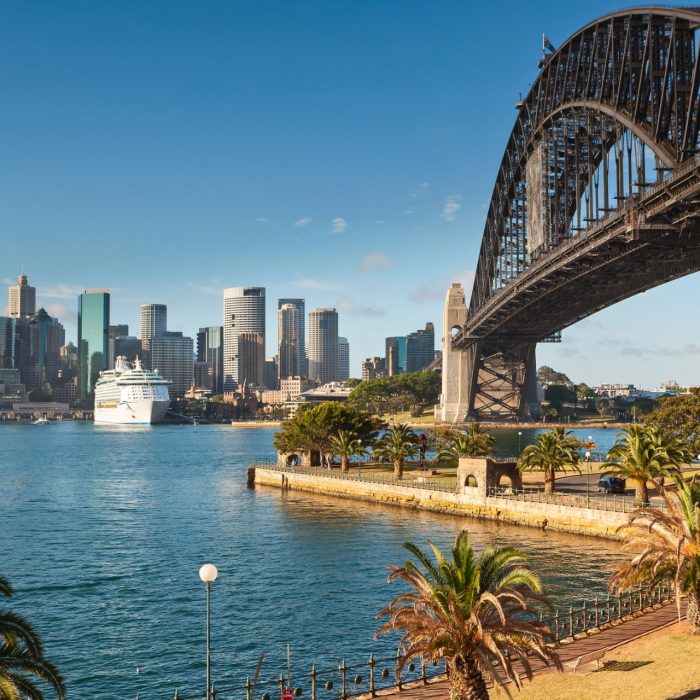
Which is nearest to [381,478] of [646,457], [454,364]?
[646,457]

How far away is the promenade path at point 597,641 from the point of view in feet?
71.8

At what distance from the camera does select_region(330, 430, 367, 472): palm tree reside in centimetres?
8075

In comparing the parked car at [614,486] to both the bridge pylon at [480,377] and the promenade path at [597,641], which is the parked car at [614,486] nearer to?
the promenade path at [597,641]

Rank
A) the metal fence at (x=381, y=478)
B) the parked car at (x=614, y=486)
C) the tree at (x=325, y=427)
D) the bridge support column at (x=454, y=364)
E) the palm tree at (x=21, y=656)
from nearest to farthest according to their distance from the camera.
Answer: the palm tree at (x=21, y=656)
the parked car at (x=614, y=486)
the metal fence at (x=381, y=478)
the tree at (x=325, y=427)
the bridge support column at (x=454, y=364)

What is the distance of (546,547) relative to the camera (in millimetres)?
48250

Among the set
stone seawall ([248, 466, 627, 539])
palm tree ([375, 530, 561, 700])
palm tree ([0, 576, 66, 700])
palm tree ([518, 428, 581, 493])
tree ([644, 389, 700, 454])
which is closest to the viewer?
palm tree ([0, 576, 66, 700])

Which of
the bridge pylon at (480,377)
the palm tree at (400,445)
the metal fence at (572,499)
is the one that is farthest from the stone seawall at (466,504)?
the bridge pylon at (480,377)

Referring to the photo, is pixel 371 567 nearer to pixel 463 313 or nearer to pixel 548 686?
pixel 548 686

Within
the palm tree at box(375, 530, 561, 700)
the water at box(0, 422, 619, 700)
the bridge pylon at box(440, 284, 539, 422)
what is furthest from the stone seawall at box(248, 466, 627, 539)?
the bridge pylon at box(440, 284, 539, 422)

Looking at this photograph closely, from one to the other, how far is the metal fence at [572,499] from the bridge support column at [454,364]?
100757mm

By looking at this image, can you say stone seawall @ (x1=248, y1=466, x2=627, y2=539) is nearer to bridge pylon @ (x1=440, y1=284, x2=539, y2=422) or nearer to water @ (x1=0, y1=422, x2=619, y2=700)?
water @ (x1=0, y1=422, x2=619, y2=700)

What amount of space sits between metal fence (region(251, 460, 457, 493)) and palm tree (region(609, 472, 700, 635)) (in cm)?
3678

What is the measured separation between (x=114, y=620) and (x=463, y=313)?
136m

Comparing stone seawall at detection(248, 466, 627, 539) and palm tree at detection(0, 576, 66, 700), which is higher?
palm tree at detection(0, 576, 66, 700)
